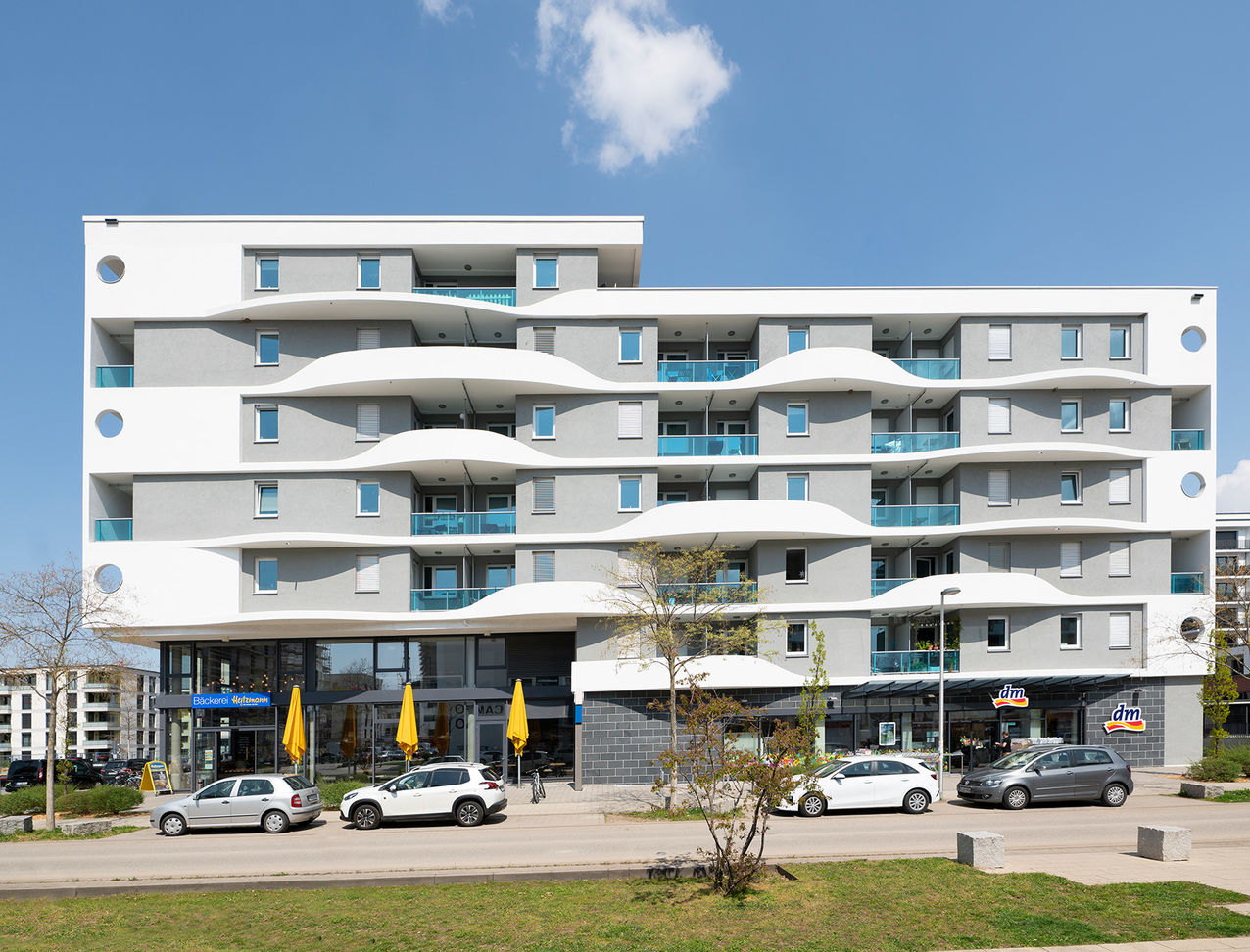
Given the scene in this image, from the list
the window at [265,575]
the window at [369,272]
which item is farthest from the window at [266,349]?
the window at [265,575]

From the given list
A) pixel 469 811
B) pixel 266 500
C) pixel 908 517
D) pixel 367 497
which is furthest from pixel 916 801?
pixel 266 500

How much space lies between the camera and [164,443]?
1293 inches

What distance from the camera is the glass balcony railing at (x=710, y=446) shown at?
34.6 metres


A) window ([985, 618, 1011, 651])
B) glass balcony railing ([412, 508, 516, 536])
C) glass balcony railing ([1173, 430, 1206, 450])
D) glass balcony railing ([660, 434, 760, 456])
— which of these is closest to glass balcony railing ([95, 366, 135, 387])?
glass balcony railing ([412, 508, 516, 536])

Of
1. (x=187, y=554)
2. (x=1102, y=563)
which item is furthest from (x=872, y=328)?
(x=187, y=554)

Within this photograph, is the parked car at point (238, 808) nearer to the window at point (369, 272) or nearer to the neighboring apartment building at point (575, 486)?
the neighboring apartment building at point (575, 486)

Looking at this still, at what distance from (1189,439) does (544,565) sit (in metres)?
26.2

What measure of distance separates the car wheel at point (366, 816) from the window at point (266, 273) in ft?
66.0

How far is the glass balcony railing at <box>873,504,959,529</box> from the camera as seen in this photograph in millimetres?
34781

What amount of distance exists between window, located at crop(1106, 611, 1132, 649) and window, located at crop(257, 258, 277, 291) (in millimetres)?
34588

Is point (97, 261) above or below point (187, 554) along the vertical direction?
above

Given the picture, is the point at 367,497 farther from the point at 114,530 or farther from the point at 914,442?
the point at 914,442

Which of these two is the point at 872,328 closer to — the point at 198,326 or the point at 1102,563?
the point at 1102,563

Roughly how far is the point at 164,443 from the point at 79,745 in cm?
9802
